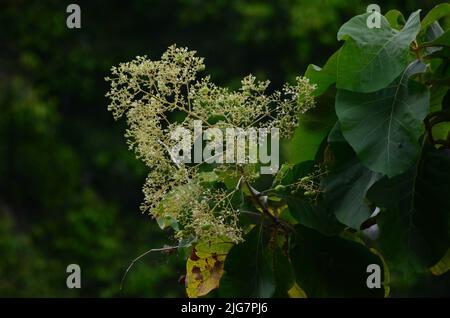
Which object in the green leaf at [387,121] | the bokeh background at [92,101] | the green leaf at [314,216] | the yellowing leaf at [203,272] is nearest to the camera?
the green leaf at [387,121]

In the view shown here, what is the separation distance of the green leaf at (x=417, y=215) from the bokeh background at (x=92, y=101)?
4.18 metres

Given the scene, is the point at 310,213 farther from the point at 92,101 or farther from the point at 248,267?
the point at 92,101

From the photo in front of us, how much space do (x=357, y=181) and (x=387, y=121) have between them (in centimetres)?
10

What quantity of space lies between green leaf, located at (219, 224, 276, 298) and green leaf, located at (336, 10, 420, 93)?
256mm

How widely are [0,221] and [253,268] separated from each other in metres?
4.58

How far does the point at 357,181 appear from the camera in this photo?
1.17 m

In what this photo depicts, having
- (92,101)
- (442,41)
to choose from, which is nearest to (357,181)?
(442,41)

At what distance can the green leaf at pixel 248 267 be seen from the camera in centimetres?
120

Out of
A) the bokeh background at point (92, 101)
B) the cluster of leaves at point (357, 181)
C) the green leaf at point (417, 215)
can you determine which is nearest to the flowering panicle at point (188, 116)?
the cluster of leaves at point (357, 181)

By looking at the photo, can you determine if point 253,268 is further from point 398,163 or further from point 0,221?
point 0,221

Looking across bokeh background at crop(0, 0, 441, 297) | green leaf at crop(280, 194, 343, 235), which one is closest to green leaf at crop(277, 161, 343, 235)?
green leaf at crop(280, 194, 343, 235)

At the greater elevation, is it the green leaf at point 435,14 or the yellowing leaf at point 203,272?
the green leaf at point 435,14

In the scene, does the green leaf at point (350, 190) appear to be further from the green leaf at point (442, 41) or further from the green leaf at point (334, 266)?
the green leaf at point (442, 41)
